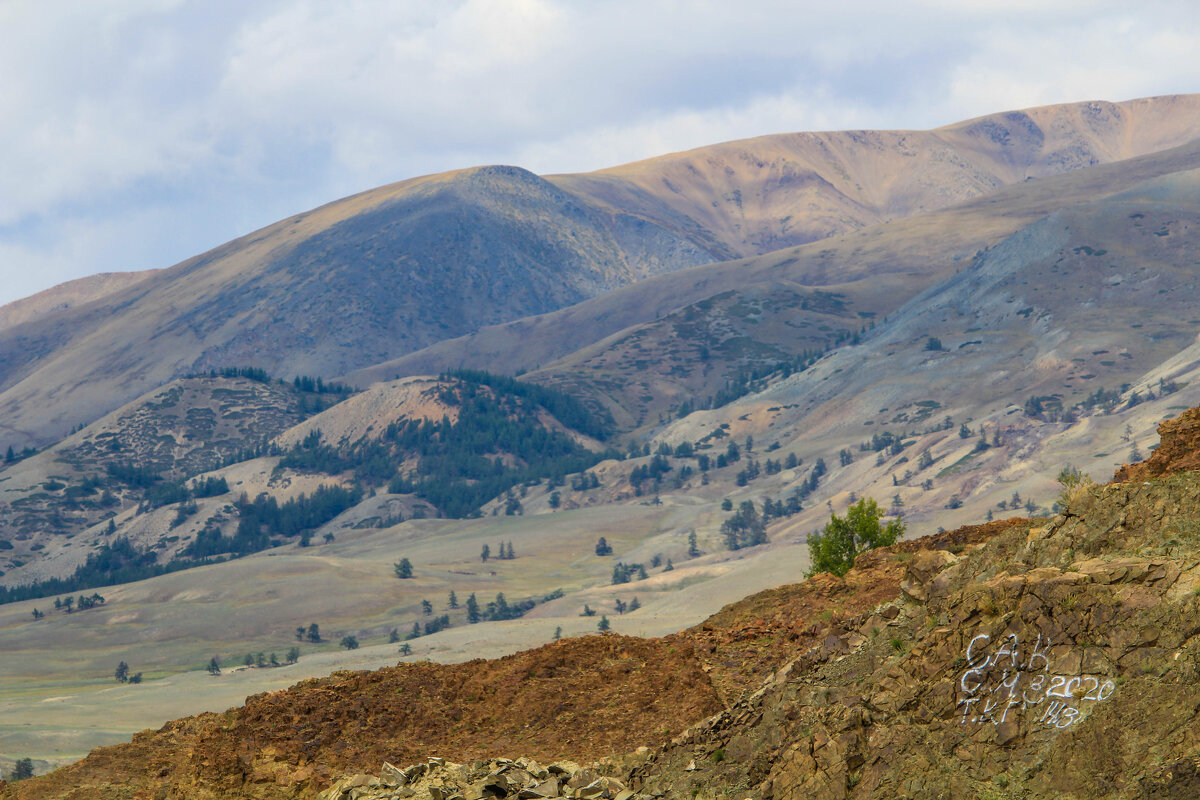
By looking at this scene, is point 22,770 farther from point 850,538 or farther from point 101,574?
point 101,574

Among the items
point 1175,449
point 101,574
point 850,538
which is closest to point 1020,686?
point 1175,449

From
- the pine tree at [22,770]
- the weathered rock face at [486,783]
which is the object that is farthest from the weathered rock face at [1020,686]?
the pine tree at [22,770]

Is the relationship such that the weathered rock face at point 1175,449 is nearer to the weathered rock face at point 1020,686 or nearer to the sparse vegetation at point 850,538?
the weathered rock face at point 1020,686

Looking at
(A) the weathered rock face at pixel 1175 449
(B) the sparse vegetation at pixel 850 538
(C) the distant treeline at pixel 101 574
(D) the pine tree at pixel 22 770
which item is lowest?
(C) the distant treeline at pixel 101 574

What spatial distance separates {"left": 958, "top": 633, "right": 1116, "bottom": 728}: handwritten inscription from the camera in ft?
47.5

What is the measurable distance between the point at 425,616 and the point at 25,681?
134 feet

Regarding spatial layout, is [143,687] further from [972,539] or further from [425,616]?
[972,539]

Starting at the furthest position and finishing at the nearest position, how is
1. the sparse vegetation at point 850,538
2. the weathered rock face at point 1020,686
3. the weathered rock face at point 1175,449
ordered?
the sparse vegetation at point 850,538 → the weathered rock face at point 1175,449 → the weathered rock face at point 1020,686

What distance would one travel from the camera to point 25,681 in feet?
376

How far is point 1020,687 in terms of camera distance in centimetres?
1505

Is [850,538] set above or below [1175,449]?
below

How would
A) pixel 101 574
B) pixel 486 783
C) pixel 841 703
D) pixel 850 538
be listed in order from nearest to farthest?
pixel 841 703 → pixel 486 783 → pixel 850 538 → pixel 101 574

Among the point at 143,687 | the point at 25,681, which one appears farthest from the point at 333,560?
the point at 143,687

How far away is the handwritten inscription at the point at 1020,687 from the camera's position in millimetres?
14492
